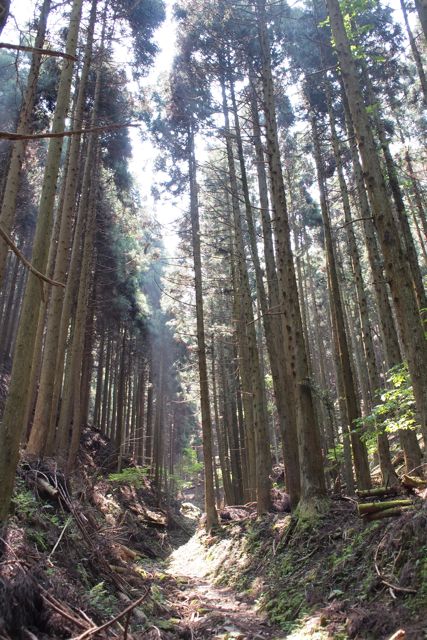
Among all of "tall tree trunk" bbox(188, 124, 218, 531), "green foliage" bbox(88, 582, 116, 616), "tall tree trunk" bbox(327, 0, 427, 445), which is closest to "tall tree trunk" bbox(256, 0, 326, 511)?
"tall tree trunk" bbox(327, 0, 427, 445)

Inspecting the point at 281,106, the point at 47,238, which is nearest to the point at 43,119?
the point at 281,106

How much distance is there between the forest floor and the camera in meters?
3.91

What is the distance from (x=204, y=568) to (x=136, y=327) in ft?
41.6

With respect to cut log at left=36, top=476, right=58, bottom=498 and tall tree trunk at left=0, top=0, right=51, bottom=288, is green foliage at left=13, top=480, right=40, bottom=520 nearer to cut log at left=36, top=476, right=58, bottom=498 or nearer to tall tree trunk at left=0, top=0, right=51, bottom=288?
cut log at left=36, top=476, right=58, bottom=498

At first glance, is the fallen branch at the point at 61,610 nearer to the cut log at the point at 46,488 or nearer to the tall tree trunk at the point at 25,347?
the tall tree trunk at the point at 25,347

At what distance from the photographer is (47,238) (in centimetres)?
652

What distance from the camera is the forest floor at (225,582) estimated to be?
3.91 meters

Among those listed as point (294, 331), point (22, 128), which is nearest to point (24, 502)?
point (22, 128)

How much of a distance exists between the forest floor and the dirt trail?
0.02 m

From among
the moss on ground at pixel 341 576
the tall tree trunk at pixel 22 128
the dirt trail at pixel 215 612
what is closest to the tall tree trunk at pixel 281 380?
the moss on ground at pixel 341 576

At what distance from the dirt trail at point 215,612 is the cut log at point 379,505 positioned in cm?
194

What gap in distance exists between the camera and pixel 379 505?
245 inches

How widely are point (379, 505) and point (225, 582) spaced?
4.35 metres

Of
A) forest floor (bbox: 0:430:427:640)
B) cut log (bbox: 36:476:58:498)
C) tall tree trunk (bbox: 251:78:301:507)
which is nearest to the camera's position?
forest floor (bbox: 0:430:427:640)
